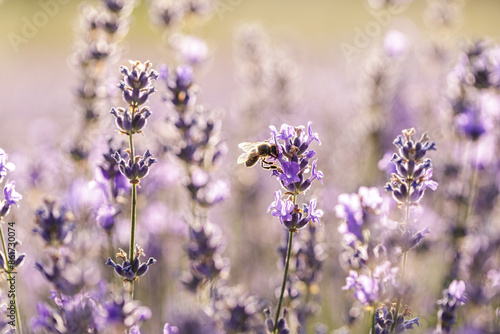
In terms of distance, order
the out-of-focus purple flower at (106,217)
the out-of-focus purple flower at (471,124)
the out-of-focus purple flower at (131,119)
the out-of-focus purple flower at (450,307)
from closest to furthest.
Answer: the out-of-focus purple flower at (131,119), the out-of-focus purple flower at (450,307), the out-of-focus purple flower at (106,217), the out-of-focus purple flower at (471,124)

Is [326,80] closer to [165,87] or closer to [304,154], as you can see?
[165,87]

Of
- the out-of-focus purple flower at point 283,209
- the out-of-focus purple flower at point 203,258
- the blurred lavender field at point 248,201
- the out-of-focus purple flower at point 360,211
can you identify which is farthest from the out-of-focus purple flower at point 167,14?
the out-of-focus purple flower at point 283,209

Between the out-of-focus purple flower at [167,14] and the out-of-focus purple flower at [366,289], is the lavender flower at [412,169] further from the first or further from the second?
the out-of-focus purple flower at [167,14]

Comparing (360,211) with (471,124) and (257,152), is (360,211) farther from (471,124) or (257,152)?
(471,124)

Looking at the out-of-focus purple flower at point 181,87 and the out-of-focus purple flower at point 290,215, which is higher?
the out-of-focus purple flower at point 181,87

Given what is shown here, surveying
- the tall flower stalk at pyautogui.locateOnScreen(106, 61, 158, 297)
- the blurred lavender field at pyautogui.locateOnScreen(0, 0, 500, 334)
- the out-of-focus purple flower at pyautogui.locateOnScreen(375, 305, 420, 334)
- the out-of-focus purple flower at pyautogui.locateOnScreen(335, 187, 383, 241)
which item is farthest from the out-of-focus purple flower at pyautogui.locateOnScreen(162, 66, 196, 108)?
the out-of-focus purple flower at pyautogui.locateOnScreen(375, 305, 420, 334)

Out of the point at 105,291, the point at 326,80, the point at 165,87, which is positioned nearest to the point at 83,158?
the point at 165,87

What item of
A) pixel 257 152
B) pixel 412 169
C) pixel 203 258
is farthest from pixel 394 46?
pixel 412 169
